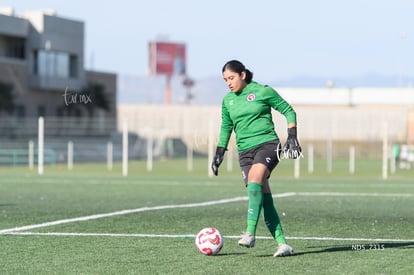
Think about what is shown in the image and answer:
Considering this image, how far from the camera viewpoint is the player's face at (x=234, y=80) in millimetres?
10820

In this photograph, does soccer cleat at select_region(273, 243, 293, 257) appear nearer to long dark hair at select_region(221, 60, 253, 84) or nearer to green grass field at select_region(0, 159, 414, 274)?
green grass field at select_region(0, 159, 414, 274)

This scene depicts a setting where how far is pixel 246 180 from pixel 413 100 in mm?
98339

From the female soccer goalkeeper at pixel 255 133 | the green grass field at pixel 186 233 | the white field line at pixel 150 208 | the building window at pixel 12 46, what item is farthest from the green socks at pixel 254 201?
the building window at pixel 12 46

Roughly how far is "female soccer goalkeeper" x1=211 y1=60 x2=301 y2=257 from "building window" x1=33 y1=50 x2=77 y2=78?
71.8 metres

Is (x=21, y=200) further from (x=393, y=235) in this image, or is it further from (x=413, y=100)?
(x=413, y=100)

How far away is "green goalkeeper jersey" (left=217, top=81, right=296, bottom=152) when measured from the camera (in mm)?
10852

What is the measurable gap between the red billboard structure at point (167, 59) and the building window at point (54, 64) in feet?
157

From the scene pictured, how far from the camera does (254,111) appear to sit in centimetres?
1085

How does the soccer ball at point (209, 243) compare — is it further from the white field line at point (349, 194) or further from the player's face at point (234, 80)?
the white field line at point (349, 194)

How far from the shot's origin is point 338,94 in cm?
11062

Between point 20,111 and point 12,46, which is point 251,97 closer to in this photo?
point 20,111

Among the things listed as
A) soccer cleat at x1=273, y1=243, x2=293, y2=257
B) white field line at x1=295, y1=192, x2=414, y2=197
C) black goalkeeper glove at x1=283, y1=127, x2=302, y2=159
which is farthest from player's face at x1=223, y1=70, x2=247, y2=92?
white field line at x1=295, y1=192, x2=414, y2=197

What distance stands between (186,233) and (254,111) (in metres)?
2.73

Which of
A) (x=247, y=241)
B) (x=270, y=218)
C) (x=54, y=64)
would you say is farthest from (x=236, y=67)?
(x=54, y=64)
